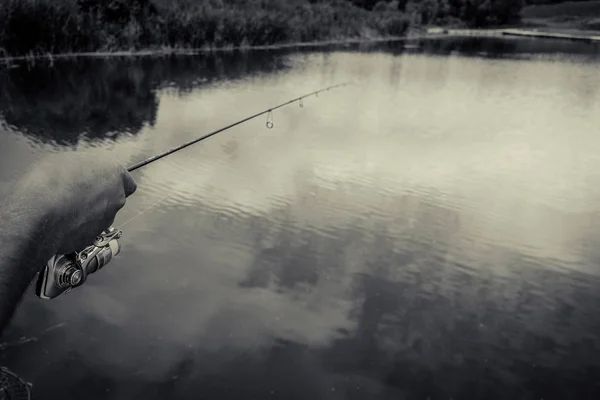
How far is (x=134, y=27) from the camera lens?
115 ft

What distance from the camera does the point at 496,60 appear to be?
131 ft

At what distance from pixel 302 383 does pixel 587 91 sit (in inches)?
1019

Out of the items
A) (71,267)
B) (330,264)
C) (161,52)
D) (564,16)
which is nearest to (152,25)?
(161,52)

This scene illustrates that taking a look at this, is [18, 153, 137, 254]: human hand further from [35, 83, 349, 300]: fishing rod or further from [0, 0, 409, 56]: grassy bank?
[0, 0, 409, 56]: grassy bank

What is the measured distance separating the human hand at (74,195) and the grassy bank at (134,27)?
28.6 m

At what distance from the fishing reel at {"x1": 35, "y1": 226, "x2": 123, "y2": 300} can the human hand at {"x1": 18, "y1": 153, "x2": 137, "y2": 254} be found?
0.10 metres

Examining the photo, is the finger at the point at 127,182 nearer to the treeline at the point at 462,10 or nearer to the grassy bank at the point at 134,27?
the grassy bank at the point at 134,27

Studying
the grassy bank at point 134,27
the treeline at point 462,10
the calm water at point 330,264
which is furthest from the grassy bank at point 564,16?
the calm water at point 330,264

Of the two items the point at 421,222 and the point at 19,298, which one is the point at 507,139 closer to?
the point at 421,222

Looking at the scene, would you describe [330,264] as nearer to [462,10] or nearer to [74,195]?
[74,195]

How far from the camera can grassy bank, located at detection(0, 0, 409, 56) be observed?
29.1 metres

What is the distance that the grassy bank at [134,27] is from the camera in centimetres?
2906

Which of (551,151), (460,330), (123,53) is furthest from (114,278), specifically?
(123,53)

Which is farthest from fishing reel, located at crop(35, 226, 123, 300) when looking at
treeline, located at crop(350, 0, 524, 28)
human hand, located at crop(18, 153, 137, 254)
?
treeline, located at crop(350, 0, 524, 28)
